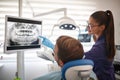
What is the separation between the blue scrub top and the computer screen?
61 centimetres

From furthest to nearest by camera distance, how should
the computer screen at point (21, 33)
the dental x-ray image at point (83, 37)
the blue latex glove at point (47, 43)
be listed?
the dental x-ray image at point (83, 37), the blue latex glove at point (47, 43), the computer screen at point (21, 33)

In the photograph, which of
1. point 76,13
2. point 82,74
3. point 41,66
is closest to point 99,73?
point 82,74

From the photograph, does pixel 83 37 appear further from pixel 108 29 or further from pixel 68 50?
pixel 68 50

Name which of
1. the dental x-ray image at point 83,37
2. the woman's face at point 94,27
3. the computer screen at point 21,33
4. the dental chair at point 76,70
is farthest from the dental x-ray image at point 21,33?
the dental chair at point 76,70

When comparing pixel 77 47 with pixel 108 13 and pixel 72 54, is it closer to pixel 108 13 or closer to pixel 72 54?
pixel 72 54

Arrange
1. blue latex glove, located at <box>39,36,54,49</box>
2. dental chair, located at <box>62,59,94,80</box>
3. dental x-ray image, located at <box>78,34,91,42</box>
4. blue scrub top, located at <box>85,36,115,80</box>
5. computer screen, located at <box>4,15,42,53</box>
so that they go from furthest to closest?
dental x-ray image, located at <box>78,34,91,42</box>
blue latex glove, located at <box>39,36,54,49</box>
computer screen, located at <box>4,15,42,53</box>
blue scrub top, located at <box>85,36,115,80</box>
dental chair, located at <box>62,59,94,80</box>

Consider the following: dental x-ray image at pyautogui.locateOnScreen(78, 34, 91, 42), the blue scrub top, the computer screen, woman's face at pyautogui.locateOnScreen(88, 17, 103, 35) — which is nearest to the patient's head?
the blue scrub top

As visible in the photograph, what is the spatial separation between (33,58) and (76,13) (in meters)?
0.91

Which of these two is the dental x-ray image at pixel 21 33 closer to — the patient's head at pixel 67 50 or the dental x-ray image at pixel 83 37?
the dental x-ray image at pixel 83 37

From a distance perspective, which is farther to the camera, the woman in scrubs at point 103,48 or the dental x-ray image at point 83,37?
the dental x-ray image at point 83,37

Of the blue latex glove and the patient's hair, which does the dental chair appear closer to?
the patient's hair

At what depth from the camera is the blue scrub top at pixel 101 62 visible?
1352 mm

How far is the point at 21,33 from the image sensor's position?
1.62m

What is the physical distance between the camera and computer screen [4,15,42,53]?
151 cm
